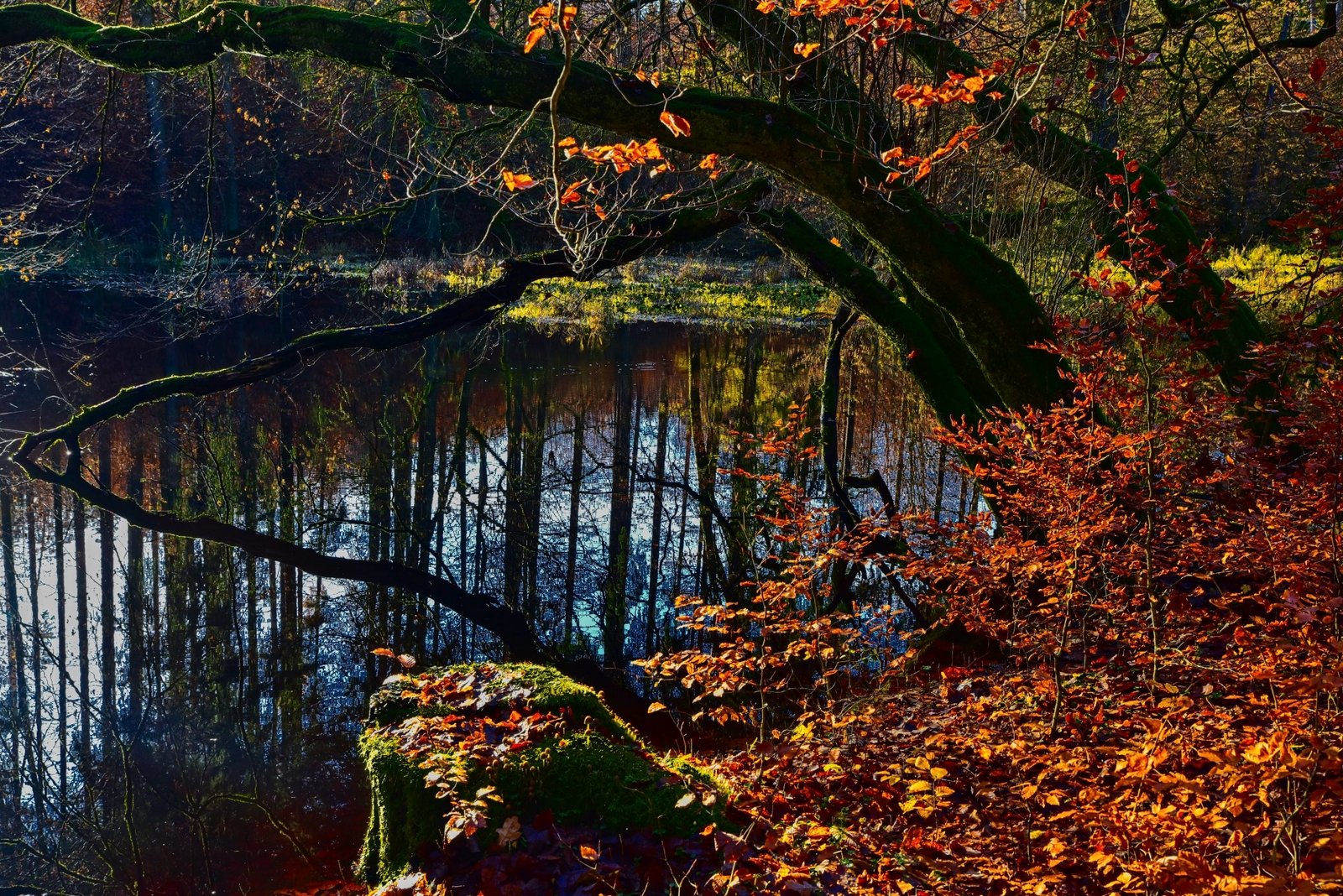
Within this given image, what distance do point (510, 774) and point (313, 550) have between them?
20.3ft

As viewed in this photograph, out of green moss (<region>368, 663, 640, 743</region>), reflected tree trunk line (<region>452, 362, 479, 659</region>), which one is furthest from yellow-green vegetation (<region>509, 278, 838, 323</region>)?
green moss (<region>368, 663, 640, 743</region>)

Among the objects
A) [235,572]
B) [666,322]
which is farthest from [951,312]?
[666,322]

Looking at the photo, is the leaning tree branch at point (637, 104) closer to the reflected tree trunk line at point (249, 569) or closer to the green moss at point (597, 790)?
the green moss at point (597, 790)

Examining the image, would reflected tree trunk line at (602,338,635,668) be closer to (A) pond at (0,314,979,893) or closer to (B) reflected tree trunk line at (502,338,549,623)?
(A) pond at (0,314,979,893)

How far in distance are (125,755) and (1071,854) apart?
526cm

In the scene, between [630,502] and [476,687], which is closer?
[476,687]

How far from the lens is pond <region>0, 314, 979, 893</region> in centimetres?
541

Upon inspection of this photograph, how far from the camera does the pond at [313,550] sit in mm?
5414

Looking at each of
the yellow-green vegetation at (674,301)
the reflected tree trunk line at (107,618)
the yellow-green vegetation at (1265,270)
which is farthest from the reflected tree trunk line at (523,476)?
the yellow-green vegetation at (1265,270)

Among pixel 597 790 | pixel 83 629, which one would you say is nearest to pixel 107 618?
pixel 83 629

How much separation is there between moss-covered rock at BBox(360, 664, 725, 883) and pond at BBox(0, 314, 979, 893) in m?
1.71

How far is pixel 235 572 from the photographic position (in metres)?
8.44

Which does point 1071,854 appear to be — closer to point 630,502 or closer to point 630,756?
point 630,756

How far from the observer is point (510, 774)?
3252 mm
